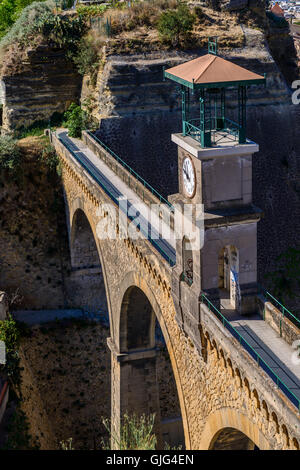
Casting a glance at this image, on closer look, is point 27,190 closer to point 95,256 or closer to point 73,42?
point 95,256

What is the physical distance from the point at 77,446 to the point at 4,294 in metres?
7.13

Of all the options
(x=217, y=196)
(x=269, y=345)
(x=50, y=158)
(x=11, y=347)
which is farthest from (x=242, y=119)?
(x=50, y=158)

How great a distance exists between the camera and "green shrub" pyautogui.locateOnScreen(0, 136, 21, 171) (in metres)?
30.9

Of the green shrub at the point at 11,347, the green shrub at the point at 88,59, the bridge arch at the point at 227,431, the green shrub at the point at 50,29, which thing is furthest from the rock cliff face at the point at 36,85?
the bridge arch at the point at 227,431

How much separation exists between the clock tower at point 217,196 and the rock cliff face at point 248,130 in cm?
1700

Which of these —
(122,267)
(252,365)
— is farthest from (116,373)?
(252,365)

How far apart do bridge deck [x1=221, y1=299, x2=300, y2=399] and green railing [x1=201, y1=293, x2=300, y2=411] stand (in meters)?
0.11

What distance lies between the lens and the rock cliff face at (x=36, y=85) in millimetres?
34406

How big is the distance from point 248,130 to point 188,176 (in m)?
20.2

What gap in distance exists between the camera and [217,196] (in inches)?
555

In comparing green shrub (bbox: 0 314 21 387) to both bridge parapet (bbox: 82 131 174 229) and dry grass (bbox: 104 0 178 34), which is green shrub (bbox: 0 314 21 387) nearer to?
bridge parapet (bbox: 82 131 174 229)

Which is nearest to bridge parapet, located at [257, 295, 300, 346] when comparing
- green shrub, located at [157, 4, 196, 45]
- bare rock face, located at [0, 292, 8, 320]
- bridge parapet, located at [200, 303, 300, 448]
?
bridge parapet, located at [200, 303, 300, 448]

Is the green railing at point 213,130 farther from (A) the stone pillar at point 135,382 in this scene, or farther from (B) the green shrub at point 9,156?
(B) the green shrub at point 9,156
